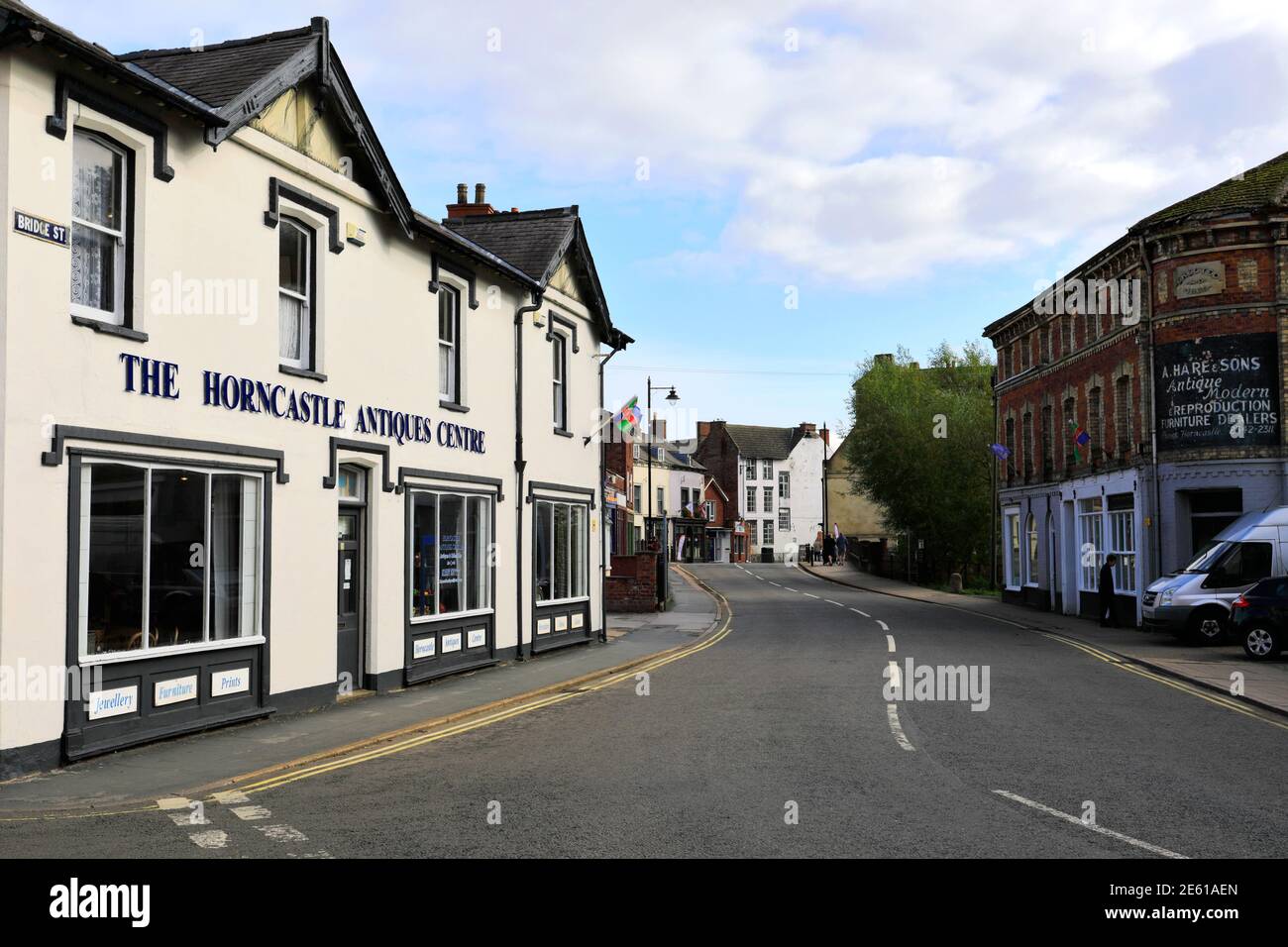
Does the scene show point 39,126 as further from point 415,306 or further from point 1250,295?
point 1250,295

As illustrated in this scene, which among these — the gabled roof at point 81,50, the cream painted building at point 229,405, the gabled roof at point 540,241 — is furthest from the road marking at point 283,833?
the gabled roof at point 540,241

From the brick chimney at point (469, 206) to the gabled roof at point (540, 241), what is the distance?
400 millimetres

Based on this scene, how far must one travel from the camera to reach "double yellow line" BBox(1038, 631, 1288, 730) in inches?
544

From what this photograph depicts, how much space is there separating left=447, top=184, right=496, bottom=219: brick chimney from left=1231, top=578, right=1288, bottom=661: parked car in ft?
55.2

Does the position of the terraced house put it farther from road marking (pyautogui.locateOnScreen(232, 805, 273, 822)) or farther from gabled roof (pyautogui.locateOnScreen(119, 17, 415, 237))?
road marking (pyautogui.locateOnScreen(232, 805, 273, 822))

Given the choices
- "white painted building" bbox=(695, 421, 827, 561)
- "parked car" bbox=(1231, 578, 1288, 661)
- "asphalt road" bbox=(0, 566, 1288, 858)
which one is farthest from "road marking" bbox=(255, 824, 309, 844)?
"white painted building" bbox=(695, 421, 827, 561)

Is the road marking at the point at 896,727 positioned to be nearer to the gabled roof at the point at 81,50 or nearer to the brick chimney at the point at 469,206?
the gabled roof at the point at 81,50

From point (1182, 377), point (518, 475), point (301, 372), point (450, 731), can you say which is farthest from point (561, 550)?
point (1182, 377)

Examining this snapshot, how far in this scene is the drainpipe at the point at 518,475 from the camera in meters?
20.3

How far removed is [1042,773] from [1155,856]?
2825mm

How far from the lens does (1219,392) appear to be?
2681 cm

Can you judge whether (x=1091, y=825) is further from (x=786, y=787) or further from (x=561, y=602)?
(x=561, y=602)
